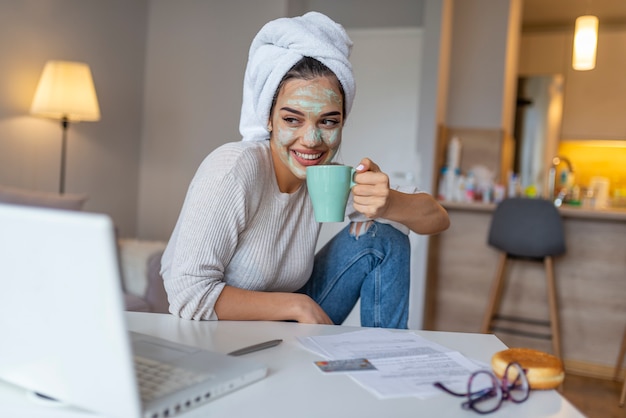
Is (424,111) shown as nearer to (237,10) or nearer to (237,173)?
(237,10)

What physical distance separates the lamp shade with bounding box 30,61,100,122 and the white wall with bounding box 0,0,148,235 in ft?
0.64

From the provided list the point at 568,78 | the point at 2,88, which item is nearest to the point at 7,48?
Answer: the point at 2,88

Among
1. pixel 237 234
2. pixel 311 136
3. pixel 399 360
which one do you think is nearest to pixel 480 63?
pixel 311 136

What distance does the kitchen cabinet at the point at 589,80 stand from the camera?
17.7 feet

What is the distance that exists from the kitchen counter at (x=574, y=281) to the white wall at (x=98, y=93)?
2.28 metres

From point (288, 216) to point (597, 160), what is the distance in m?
5.13

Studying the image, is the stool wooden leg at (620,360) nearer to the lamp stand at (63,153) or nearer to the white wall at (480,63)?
the white wall at (480,63)

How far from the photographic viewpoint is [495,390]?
2.26ft

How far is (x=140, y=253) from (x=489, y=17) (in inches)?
96.7

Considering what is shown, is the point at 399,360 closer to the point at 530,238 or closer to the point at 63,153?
the point at 530,238

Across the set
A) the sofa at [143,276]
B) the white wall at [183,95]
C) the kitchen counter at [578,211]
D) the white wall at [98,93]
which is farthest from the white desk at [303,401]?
the white wall at [183,95]

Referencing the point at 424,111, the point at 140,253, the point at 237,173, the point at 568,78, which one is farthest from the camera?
the point at 568,78

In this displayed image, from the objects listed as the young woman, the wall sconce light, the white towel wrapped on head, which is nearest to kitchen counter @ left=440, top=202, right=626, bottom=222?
the wall sconce light

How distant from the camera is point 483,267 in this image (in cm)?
352
